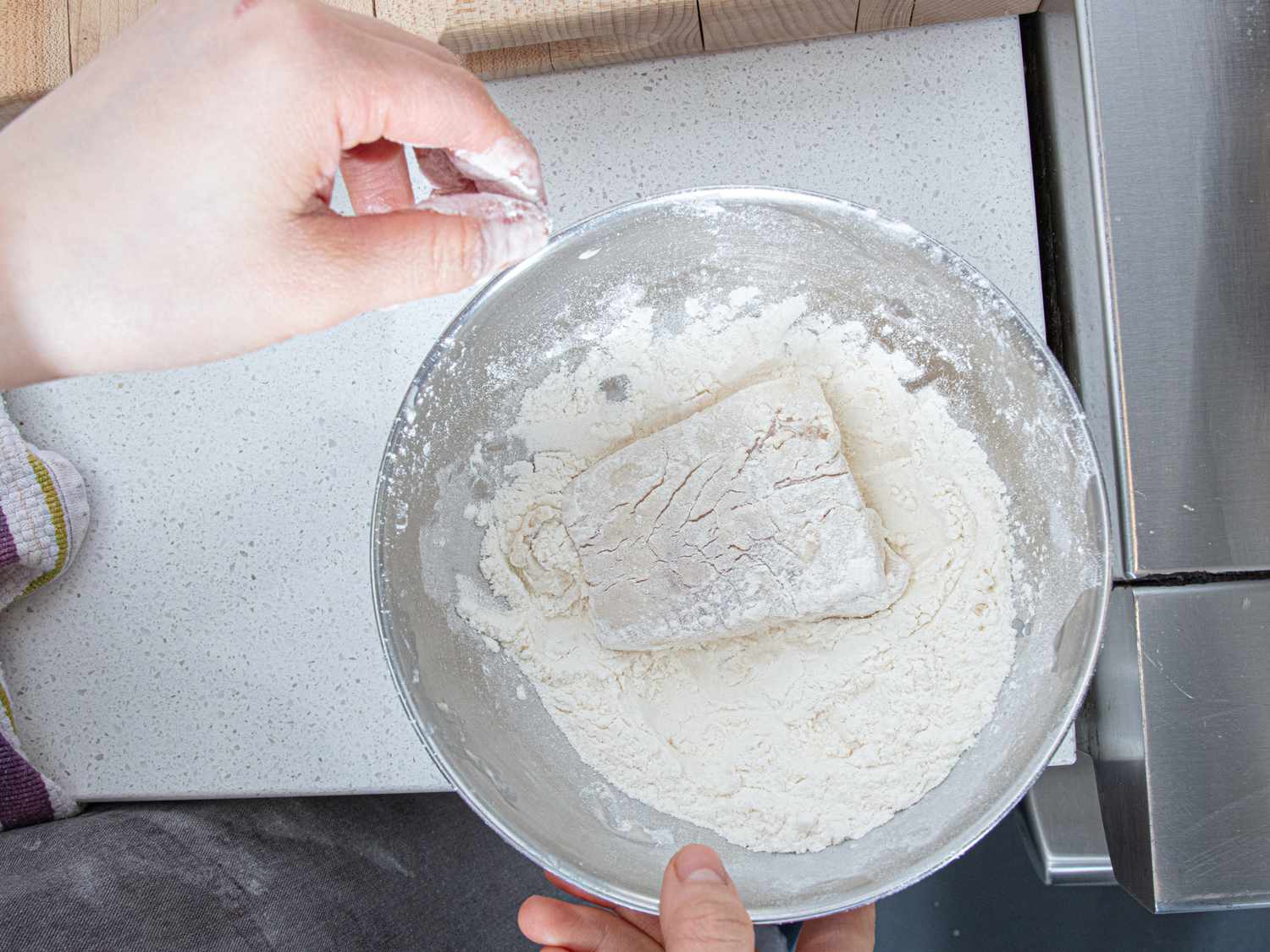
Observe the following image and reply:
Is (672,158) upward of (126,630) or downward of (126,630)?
upward

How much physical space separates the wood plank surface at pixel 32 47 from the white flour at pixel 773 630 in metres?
0.65

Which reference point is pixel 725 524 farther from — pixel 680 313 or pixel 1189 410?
pixel 1189 410

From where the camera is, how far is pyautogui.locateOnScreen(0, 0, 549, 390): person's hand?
0.63 metres

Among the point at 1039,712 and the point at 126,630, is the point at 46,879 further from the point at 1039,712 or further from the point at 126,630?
the point at 1039,712

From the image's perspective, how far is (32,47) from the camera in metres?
0.98

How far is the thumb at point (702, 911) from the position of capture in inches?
26.9

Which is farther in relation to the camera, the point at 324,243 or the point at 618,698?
the point at 618,698

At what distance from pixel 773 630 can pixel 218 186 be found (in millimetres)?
669

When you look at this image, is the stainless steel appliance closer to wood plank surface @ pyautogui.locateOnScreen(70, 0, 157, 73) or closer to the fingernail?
the fingernail

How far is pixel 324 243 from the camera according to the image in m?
0.67

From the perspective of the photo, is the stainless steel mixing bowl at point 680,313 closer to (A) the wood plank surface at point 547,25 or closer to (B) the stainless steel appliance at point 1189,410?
(B) the stainless steel appliance at point 1189,410

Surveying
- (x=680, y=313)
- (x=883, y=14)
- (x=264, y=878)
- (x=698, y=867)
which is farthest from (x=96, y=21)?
(x=698, y=867)

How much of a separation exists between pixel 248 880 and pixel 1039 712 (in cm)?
89

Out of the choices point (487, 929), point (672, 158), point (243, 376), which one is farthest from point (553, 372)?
point (487, 929)
